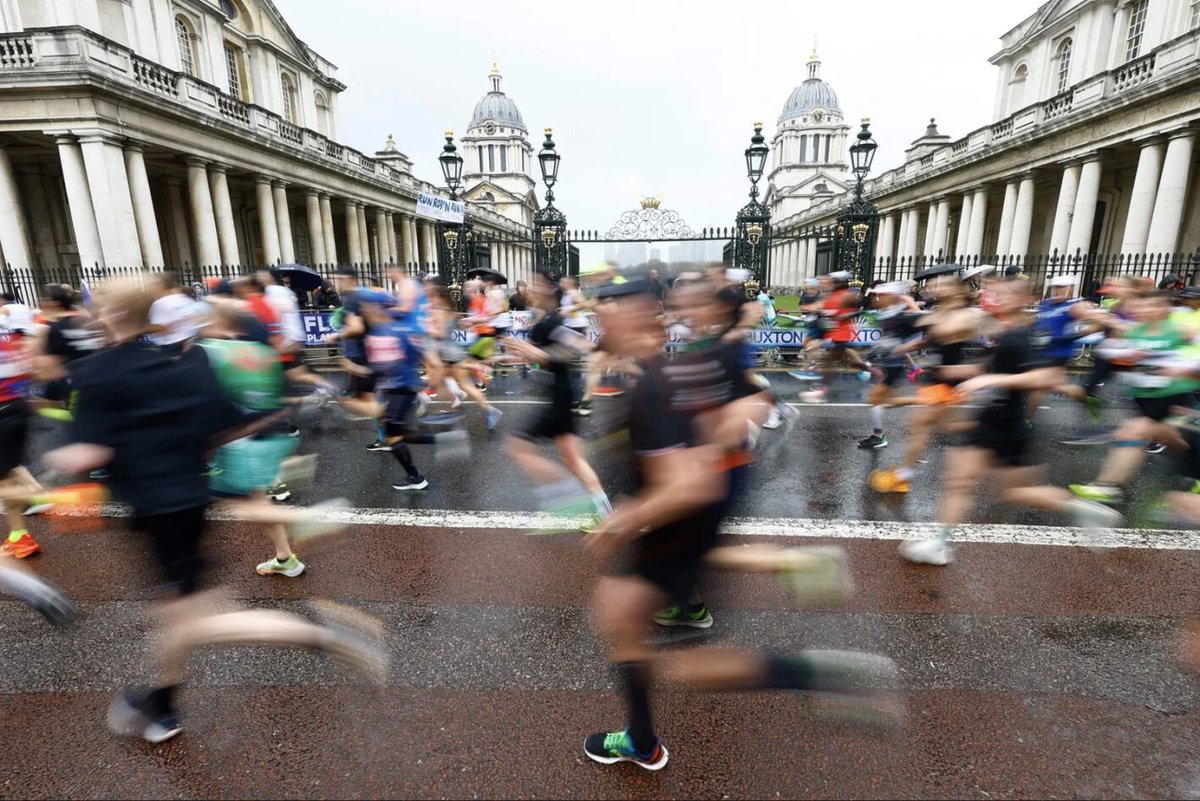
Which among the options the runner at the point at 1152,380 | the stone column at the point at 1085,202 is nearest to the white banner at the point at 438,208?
the runner at the point at 1152,380

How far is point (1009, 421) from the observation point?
3.91 m

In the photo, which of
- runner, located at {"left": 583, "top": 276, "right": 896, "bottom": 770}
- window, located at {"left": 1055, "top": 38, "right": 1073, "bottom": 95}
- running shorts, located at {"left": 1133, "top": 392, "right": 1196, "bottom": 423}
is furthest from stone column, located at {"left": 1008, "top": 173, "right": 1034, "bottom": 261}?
runner, located at {"left": 583, "top": 276, "right": 896, "bottom": 770}

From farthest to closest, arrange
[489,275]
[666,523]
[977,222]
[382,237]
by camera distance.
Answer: [382,237]
[977,222]
[489,275]
[666,523]

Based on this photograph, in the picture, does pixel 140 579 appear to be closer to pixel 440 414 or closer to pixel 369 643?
pixel 369 643

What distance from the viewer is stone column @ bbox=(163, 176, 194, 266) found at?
82.9ft

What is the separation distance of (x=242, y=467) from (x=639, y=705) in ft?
7.73

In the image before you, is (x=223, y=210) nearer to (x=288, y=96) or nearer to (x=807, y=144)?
(x=288, y=96)

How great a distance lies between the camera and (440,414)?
9.22 metres

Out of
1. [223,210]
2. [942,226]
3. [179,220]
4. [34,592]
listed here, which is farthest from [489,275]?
[942,226]

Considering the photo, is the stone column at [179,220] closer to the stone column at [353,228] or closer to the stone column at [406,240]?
the stone column at [353,228]

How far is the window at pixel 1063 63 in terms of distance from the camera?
29.8 meters

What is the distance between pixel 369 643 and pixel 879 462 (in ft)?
18.5

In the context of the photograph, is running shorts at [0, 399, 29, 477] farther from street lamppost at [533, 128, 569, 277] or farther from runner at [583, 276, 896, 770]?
street lamppost at [533, 128, 569, 277]

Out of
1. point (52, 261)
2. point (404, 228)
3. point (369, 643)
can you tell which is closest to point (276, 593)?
point (369, 643)
